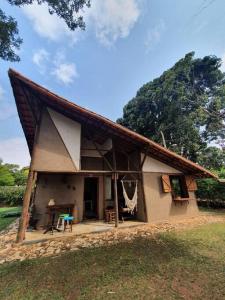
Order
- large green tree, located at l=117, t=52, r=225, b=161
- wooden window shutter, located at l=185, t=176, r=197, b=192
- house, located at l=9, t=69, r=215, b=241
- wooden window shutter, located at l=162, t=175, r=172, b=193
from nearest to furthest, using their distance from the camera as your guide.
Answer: house, located at l=9, t=69, r=215, b=241
wooden window shutter, located at l=162, t=175, r=172, b=193
wooden window shutter, located at l=185, t=176, r=197, b=192
large green tree, located at l=117, t=52, r=225, b=161

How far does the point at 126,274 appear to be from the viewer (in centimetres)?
327

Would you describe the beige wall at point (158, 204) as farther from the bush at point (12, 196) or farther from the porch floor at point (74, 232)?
the bush at point (12, 196)

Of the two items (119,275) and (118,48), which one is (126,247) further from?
(118,48)

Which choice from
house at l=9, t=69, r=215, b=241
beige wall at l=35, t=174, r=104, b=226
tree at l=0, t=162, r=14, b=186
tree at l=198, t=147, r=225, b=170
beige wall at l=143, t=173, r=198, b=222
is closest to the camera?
house at l=9, t=69, r=215, b=241

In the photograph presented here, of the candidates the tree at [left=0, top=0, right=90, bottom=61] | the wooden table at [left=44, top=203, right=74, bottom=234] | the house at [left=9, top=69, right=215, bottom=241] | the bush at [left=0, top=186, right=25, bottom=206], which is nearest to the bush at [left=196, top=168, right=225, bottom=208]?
the house at [left=9, top=69, right=215, bottom=241]

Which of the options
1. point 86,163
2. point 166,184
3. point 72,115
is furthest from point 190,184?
point 72,115

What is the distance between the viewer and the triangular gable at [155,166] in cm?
821

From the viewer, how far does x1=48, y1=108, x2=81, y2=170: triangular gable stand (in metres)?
6.61

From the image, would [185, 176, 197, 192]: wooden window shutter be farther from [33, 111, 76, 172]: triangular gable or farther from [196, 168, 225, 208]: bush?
[33, 111, 76, 172]: triangular gable

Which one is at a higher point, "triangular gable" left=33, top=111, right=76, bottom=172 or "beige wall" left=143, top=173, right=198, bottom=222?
"triangular gable" left=33, top=111, right=76, bottom=172

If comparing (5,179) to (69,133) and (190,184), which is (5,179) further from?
(190,184)

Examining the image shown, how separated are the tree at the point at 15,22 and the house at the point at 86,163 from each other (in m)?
1.18

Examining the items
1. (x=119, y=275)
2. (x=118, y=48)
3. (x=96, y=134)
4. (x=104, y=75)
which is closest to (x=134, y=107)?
(x=104, y=75)

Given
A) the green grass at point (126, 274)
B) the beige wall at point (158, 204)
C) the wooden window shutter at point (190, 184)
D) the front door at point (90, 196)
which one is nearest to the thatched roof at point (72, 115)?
the wooden window shutter at point (190, 184)
